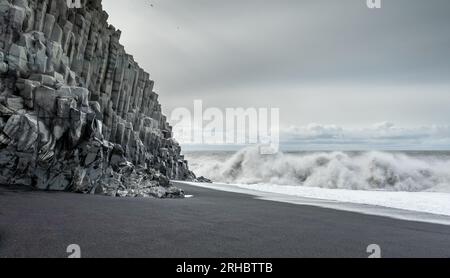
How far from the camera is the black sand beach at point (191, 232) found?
24.3ft

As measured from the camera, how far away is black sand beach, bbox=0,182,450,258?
7418 mm

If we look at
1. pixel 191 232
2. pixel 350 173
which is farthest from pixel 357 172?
pixel 191 232

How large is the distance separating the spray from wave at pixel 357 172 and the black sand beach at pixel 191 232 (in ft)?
90.0

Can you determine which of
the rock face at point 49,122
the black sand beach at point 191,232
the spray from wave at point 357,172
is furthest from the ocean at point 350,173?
the black sand beach at point 191,232

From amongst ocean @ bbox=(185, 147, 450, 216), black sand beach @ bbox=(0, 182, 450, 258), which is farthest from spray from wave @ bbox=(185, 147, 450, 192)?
black sand beach @ bbox=(0, 182, 450, 258)

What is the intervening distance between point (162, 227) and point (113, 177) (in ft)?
37.8

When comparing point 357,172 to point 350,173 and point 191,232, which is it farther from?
point 191,232

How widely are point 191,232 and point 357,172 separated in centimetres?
3595

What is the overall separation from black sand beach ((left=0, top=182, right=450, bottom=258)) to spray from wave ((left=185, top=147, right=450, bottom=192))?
2744cm

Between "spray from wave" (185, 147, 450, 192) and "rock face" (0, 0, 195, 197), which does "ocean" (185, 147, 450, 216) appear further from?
"rock face" (0, 0, 195, 197)

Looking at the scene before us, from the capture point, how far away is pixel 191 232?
948 centimetres
